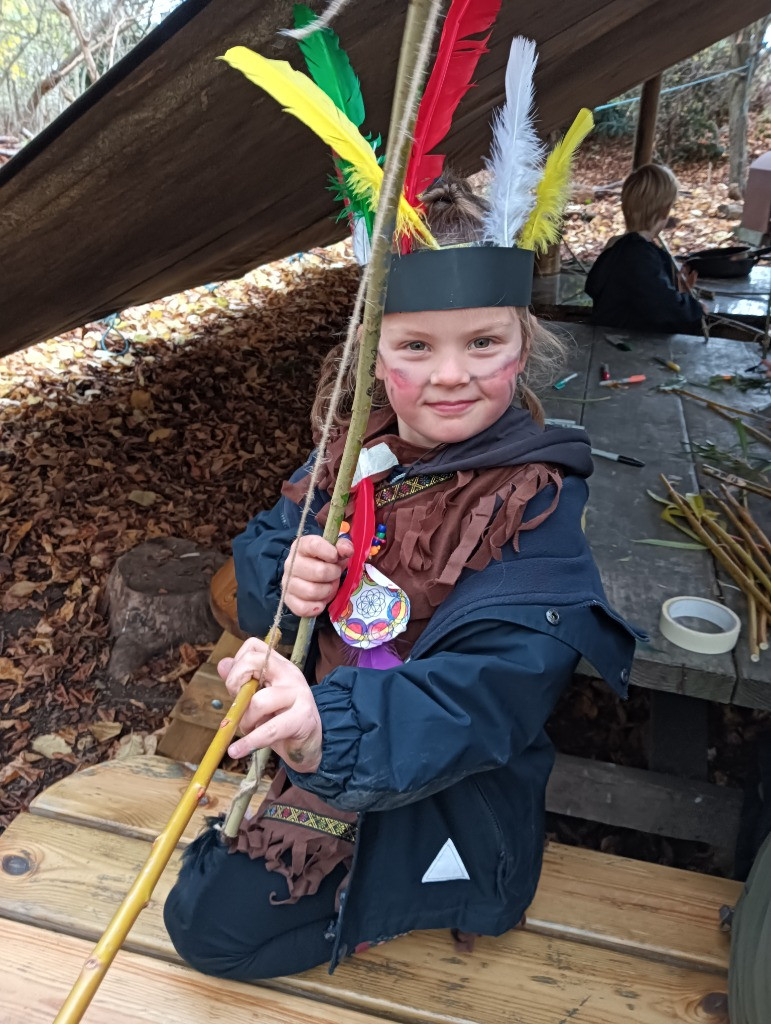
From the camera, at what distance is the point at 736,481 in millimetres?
2643

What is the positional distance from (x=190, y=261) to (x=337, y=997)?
9.44ft

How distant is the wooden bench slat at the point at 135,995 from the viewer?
1506 mm

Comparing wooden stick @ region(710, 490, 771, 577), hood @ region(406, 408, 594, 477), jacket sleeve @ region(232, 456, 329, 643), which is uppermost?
hood @ region(406, 408, 594, 477)

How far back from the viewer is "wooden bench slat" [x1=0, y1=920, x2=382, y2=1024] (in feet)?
4.94

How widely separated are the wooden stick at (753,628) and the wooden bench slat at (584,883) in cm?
55

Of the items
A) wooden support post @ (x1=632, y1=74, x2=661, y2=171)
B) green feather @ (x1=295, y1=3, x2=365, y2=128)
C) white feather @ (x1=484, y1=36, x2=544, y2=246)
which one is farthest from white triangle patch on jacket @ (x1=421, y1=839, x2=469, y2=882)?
wooden support post @ (x1=632, y1=74, x2=661, y2=171)

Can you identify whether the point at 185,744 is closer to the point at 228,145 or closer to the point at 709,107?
the point at 228,145

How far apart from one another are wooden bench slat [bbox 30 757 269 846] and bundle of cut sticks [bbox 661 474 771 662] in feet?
4.52

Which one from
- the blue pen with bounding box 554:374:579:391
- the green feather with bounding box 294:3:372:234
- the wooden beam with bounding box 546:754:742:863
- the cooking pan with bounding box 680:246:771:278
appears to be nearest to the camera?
the green feather with bounding box 294:3:372:234


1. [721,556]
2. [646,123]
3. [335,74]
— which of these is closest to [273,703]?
[335,74]

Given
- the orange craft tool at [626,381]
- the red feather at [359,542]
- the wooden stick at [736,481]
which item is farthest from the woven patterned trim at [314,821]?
the orange craft tool at [626,381]

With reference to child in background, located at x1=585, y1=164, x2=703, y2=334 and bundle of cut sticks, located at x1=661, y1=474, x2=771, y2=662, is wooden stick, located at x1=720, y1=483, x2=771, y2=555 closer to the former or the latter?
bundle of cut sticks, located at x1=661, y1=474, x2=771, y2=662

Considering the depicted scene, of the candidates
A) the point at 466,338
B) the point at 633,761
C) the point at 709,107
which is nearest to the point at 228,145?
the point at 466,338

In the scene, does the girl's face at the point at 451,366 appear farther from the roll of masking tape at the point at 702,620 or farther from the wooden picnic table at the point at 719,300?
the wooden picnic table at the point at 719,300
